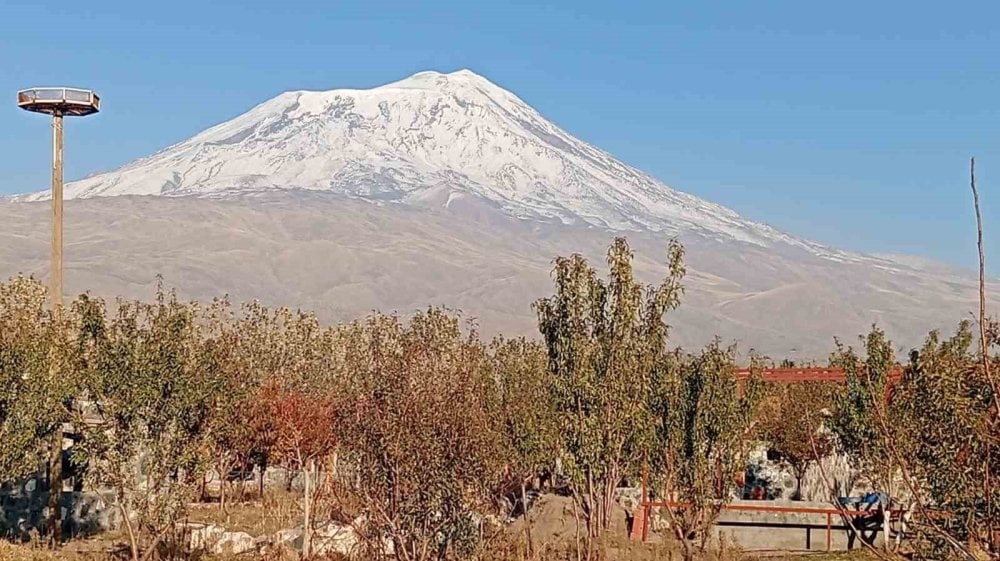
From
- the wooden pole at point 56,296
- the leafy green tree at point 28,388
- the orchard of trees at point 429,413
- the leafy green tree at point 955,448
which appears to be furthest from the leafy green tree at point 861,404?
the wooden pole at point 56,296

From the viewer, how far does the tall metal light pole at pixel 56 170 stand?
24.0 m

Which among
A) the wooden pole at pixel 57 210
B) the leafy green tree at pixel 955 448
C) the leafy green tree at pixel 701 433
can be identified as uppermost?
the wooden pole at pixel 57 210

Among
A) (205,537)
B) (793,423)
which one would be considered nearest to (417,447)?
(205,537)

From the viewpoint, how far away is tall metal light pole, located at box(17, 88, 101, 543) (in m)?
24.0

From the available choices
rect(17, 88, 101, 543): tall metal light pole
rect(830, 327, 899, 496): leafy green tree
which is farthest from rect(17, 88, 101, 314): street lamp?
rect(830, 327, 899, 496): leafy green tree

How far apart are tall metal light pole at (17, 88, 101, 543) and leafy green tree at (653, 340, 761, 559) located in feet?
38.6

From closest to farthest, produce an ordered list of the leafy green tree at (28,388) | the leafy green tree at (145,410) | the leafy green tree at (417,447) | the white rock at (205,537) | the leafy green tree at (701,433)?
the leafy green tree at (417,447) → the leafy green tree at (145,410) → the leafy green tree at (701,433) → the leafy green tree at (28,388) → the white rock at (205,537)

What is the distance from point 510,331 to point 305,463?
14406 centimetres

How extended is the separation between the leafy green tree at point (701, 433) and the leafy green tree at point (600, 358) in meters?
1.02

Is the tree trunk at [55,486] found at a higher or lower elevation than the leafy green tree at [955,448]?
lower

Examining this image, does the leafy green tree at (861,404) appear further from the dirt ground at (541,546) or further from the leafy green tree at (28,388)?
the leafy green tree at (28,388)

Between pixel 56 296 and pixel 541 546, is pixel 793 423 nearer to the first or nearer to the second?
pixel 541 546

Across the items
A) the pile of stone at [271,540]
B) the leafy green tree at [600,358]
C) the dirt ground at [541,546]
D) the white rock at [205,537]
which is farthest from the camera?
the white rock at [205,537]

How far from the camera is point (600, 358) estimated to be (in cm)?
1839
